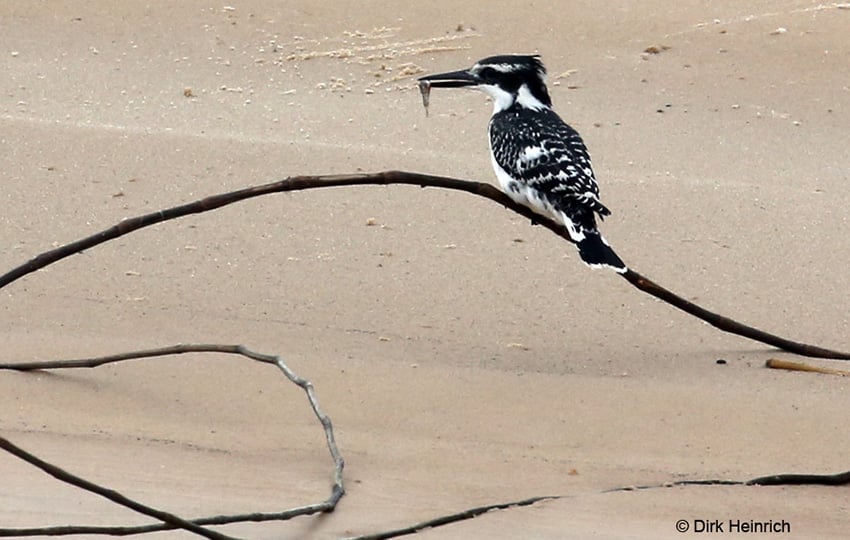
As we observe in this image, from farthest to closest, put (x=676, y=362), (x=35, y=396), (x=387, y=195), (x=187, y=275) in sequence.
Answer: (x=387, y=195) → (x=187, y=275) → (x=676, y=362) → (x=35, y=396)

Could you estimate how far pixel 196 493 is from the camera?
14.2 feet

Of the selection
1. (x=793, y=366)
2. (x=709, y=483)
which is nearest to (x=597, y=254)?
(x=709, y=483)

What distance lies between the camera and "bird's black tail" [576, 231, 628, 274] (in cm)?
474

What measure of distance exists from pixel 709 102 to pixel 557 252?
9.98 feet

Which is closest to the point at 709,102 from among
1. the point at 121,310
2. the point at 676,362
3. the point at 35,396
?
the point at 676,362

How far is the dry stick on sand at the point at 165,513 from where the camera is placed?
10.9ft

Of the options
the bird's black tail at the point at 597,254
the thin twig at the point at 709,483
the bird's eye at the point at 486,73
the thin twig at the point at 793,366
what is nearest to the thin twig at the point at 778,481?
the thin twig at the point at 709,483

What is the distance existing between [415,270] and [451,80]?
113 centimetres

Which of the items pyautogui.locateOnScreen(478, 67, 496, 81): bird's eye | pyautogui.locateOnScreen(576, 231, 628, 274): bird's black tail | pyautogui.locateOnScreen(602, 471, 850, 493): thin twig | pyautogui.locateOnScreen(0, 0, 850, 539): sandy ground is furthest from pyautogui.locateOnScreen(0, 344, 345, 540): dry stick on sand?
pyautogui.locateOnScreen(478, 67, 496, 81): bird's eye

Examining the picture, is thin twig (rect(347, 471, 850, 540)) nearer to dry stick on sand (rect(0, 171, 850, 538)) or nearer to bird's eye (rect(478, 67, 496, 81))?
dry stick on sand (rect(0, 171, 850, 538))

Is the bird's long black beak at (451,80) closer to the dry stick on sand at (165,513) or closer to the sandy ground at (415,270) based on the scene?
the sandy ground at (415,270)

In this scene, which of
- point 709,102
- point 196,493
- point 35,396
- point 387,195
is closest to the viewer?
point 196,493

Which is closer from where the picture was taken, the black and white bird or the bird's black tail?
the bird's black tail

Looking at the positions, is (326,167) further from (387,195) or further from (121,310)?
(121,310)
